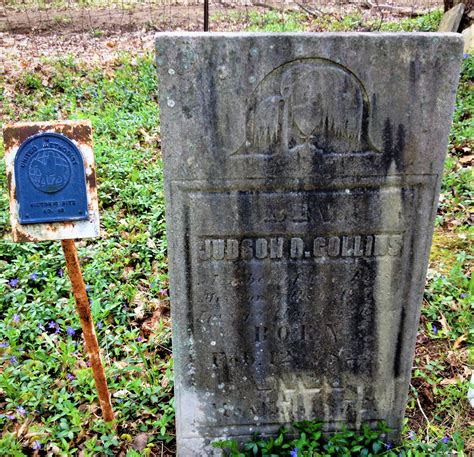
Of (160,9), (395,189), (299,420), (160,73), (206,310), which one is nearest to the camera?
(160,73)

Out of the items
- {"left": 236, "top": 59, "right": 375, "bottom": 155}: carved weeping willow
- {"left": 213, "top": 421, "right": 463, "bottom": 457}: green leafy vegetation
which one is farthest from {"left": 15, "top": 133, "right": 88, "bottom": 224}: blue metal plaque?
{"left": 213, "top": 421, "right": 463, "bottom": 457}: green leafy vegetation

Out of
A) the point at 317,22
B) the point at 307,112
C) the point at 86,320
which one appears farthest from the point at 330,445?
the point at 317,22

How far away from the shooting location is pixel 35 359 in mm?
3162

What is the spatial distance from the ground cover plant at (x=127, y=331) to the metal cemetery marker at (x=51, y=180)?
1.10m

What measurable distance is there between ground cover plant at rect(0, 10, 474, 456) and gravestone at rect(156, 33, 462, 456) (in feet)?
1.10

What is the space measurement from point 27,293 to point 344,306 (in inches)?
91.0

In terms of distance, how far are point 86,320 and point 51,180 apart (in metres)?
0.73

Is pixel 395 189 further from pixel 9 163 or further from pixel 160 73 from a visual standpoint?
pixel 9 163

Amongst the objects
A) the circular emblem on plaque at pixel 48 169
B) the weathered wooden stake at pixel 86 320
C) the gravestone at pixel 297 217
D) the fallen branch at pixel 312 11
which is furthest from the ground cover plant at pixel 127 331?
the fallen branch at pixel 312 11

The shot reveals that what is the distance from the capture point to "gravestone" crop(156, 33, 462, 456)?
1943 millimetres

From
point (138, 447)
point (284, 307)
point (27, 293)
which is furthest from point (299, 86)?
point (27, 293)

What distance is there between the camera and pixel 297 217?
7.18ft

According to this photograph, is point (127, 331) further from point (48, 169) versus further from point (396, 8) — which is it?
point (396, 8)

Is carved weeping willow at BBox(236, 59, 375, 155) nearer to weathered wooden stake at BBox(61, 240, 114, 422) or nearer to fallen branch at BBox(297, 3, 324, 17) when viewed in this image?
weathered wooden stake at BBox(61, 240, 114, 422)
